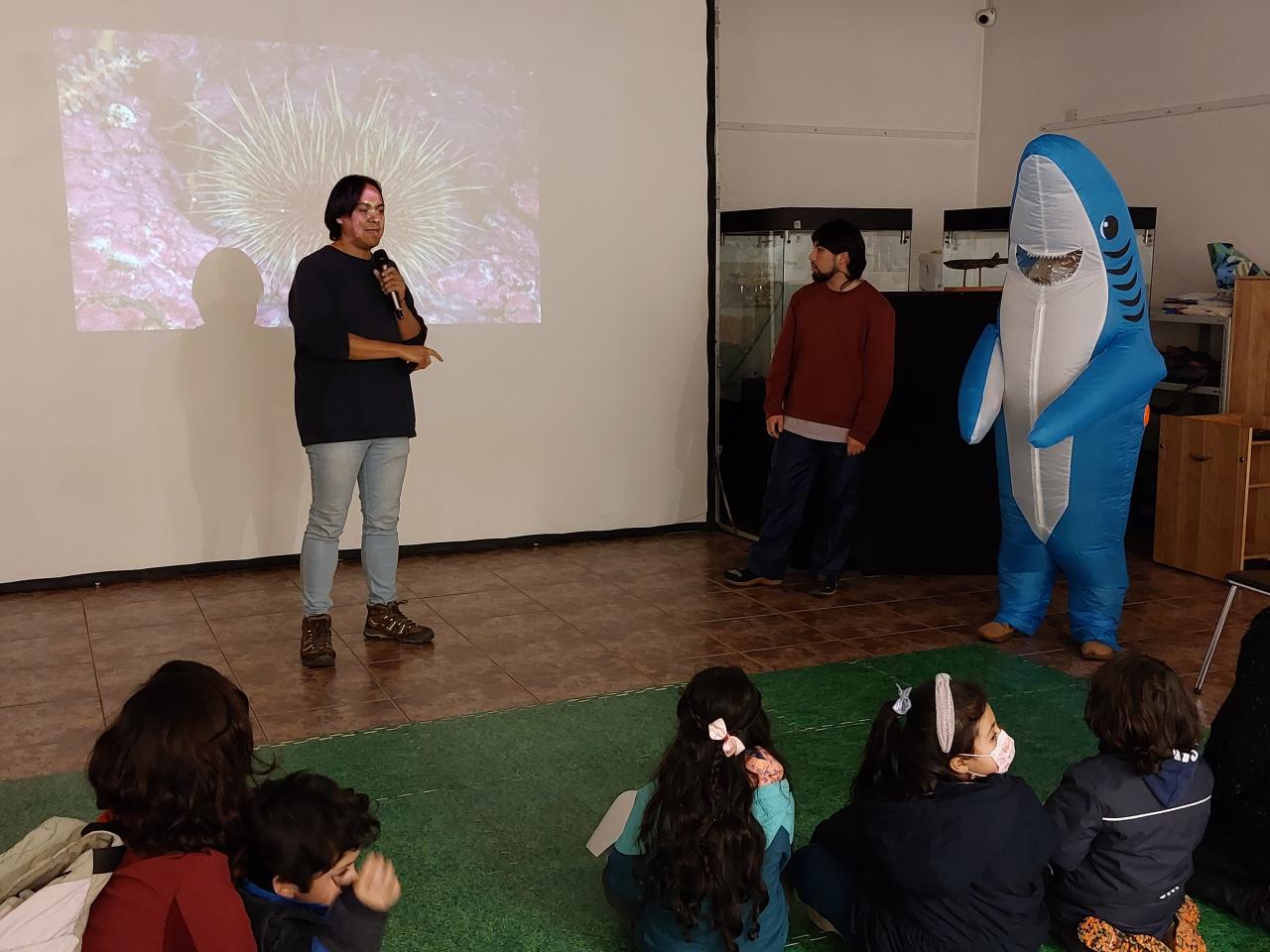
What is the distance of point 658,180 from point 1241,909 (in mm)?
4204

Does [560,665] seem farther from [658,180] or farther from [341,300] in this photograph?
[658,180]

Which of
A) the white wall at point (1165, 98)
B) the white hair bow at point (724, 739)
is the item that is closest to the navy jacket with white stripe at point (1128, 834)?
the white hair bow at point (724, 739)

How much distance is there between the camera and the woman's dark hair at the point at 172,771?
165 cm

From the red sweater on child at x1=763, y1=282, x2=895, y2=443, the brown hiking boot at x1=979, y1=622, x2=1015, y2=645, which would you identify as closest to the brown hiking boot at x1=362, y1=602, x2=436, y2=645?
the red sweater on child at x1=763, y1=282, x2=895, y2=443

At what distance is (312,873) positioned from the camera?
1717 millimetres

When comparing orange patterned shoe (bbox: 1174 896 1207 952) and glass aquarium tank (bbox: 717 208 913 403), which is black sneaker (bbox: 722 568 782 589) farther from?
orange patterned shoe (bbox: 1174 896 1207 952)

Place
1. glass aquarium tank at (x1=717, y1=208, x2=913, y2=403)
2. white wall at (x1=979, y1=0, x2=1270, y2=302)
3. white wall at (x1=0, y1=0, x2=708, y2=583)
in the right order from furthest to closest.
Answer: white wall at (x1=979, y1=0, x2=1270, y2=302) < glass aquarium tank at (x1=717, y1=208, x2=913, y2=403) < white wall at (x1=0, y1=0, x2=708, y2=583)

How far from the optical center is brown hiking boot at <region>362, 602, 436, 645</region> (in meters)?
4.34

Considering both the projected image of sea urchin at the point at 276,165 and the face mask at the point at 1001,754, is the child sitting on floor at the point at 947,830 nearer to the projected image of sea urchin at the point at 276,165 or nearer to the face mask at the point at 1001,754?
the face mask at the point at 1001,754

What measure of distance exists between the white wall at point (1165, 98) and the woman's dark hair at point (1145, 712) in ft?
14.3

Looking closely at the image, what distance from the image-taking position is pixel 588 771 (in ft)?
Result: 10.7

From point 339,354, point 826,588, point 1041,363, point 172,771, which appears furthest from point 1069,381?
point 172,771

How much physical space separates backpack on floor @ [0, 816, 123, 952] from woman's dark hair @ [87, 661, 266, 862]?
44 millimetres

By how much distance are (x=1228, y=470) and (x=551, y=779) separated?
3298 millimetres
